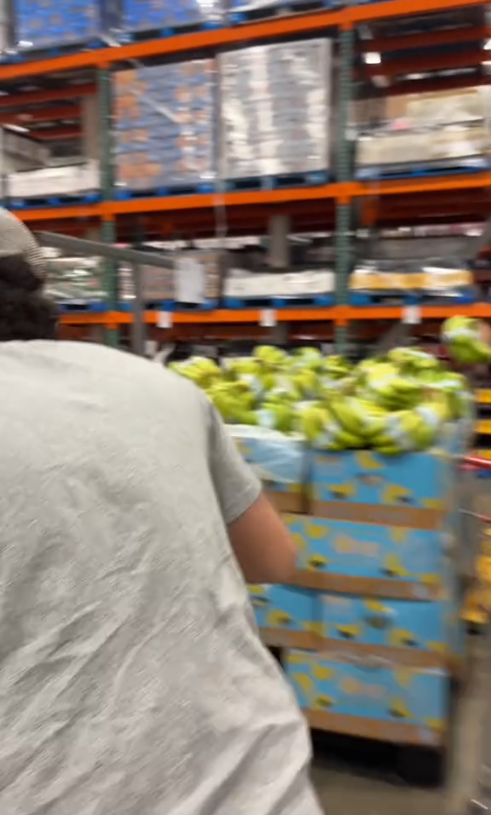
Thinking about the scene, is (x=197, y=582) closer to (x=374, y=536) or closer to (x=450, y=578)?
(x=374, y=536)

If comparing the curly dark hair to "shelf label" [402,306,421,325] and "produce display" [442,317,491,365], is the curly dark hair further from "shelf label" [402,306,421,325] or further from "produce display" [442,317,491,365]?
"shelf label" [402,306,421,325]

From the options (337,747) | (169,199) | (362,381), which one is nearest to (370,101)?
(169,199)

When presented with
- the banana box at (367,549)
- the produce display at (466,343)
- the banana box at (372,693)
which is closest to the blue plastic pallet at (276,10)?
the produce display at (466,343)

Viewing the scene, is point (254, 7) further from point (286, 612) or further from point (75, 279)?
point (286, 612)

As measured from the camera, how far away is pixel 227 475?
1070 mm

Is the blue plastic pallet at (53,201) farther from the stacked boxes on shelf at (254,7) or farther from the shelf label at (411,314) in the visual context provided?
the shelf label at (411,314)

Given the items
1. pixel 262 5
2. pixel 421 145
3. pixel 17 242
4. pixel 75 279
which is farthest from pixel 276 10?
pixel 17 242

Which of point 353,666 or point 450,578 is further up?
point 450,578

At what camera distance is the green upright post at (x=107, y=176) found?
4922mm

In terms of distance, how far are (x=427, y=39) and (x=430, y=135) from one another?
82cm

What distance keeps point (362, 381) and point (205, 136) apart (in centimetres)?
266

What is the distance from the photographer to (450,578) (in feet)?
7.33

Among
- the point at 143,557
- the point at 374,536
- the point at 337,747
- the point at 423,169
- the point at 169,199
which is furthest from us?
the point at 169,199

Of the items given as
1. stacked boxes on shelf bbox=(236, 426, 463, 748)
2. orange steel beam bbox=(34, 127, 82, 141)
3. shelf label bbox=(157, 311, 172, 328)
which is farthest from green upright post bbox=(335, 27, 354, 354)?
orange steel beam bbox=(34, 127, 82, 141)
